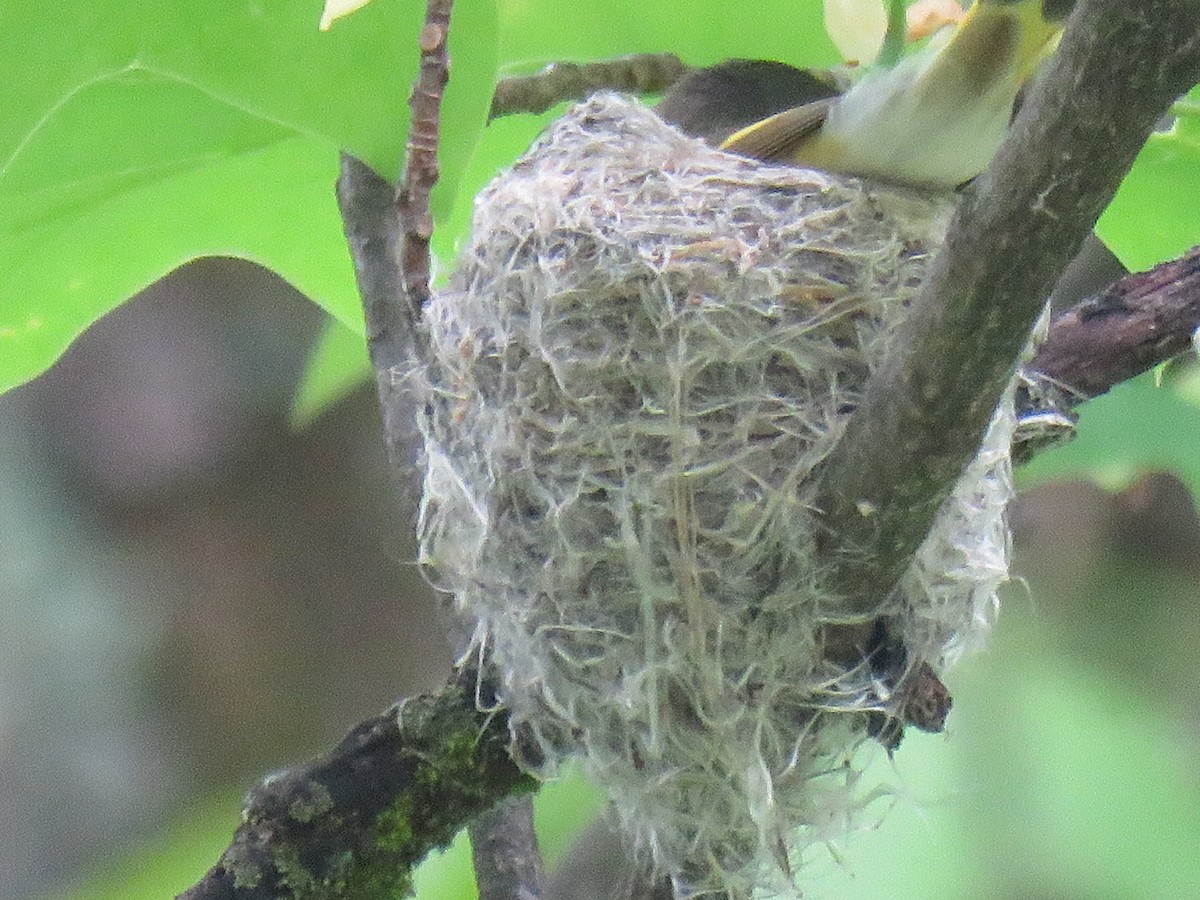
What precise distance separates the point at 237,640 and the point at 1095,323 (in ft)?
6.74

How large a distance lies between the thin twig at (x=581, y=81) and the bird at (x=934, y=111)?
0.30m

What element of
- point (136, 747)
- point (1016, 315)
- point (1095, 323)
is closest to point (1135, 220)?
point (1095, 323)

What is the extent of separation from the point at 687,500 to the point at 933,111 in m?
0.53

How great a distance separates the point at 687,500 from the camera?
1.28 m

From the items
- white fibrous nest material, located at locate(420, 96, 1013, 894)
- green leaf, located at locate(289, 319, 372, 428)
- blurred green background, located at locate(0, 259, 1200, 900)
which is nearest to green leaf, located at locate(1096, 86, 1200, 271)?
white fibrous nest material, located at locate(420, 96, 1013, 894)

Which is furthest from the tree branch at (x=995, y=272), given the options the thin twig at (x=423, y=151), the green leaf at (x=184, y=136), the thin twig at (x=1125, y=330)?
the green leaf at (x=184, y=136)

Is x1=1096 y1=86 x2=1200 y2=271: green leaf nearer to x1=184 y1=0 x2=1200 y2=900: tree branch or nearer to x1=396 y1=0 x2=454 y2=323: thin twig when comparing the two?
x1=184 y1=0 x2=1200 y2=900: tree branch

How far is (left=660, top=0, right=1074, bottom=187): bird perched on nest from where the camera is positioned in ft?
4.25

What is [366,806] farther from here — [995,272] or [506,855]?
[995,272]

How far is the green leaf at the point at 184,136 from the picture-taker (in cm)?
142

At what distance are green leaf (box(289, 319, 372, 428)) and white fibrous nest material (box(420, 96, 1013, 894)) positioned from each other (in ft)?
3.62

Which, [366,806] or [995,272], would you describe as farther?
[366,806]

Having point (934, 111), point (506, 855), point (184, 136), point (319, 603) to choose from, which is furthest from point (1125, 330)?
point (319, 603)

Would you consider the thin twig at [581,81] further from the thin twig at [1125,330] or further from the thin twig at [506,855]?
the thin twig at [506,855]
